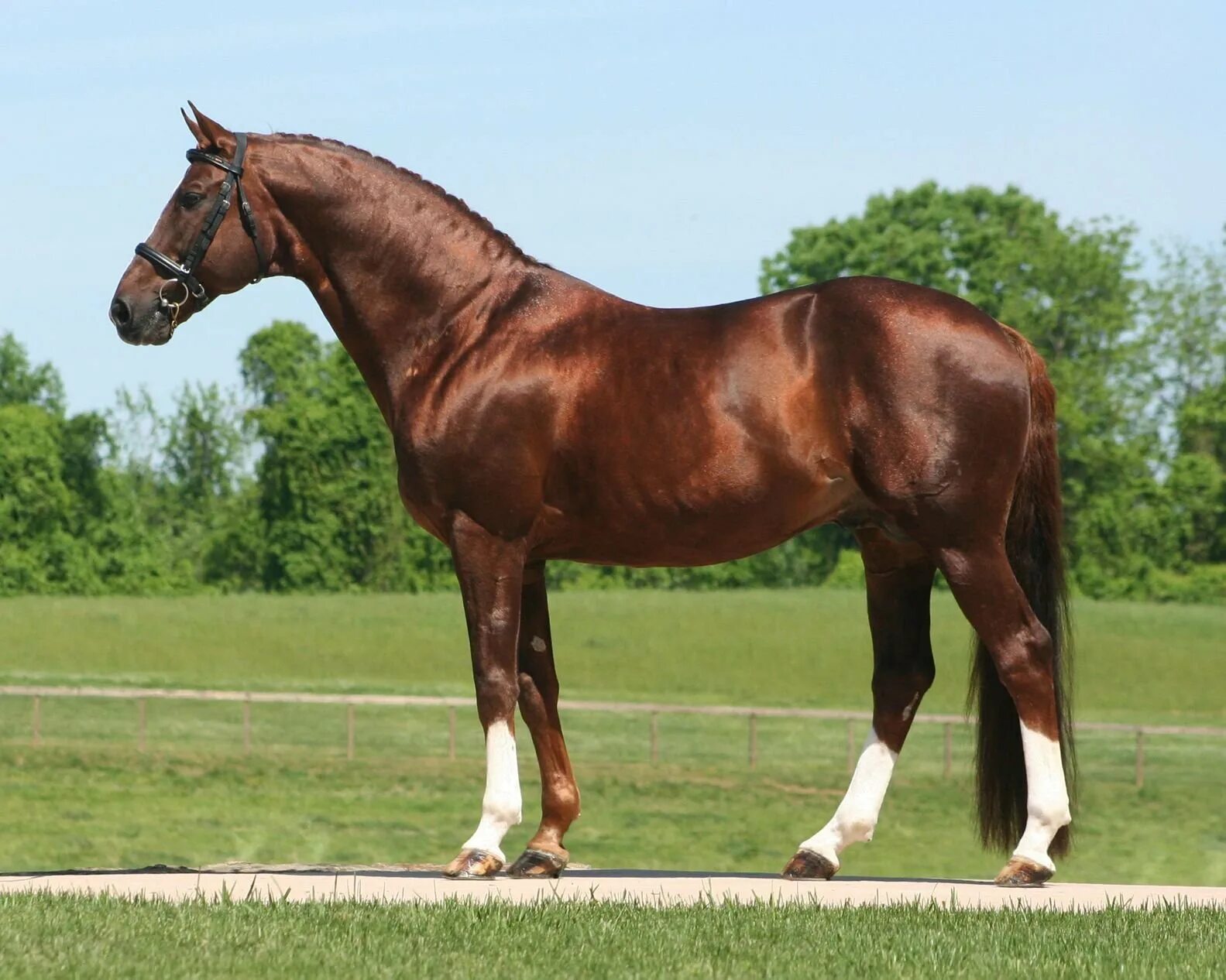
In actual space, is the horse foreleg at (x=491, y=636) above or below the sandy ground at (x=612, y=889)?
above

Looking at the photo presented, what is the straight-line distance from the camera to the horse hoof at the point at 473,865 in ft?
28.2

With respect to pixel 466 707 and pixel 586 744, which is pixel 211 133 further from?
pixel 466 707

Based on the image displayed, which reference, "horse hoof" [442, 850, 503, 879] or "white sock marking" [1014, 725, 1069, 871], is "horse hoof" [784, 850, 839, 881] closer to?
"white sock marking" [1014, 725, 1069, 871]

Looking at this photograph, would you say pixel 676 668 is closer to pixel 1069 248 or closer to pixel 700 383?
pixel 1069 248

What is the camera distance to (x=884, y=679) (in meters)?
9.08

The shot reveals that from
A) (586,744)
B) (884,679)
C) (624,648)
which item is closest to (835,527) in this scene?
(624,648)

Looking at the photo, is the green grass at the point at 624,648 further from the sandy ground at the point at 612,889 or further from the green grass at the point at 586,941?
the green grass at the point at 586,941

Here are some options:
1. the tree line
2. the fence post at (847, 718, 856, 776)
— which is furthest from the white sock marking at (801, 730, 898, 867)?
the tree line

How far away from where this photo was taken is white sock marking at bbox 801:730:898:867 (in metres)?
8.85

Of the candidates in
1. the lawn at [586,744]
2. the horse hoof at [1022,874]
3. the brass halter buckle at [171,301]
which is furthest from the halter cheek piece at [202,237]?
the lawn at [586,744]

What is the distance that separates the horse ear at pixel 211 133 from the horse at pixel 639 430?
11mm

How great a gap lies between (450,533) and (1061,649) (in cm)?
300

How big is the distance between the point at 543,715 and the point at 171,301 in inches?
106

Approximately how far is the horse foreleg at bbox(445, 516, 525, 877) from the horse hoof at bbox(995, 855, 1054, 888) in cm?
229
